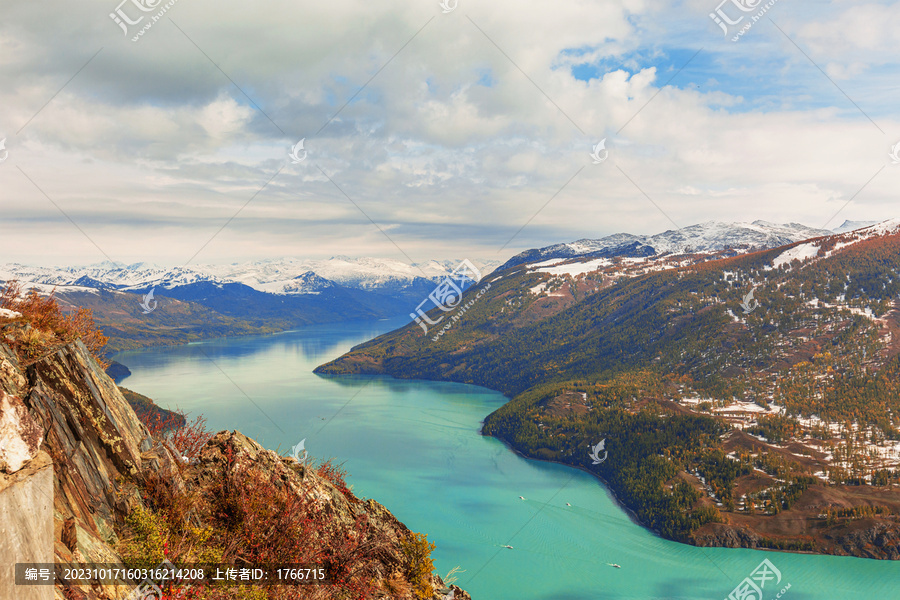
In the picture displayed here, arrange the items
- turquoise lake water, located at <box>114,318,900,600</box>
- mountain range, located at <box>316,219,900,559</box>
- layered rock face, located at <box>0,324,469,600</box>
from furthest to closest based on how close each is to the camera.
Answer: mountain range, located at <box>316,219,900,559</box>, turquoise lake water, located at <box>114,318,900,600</box>, layered rock face, located at <box>0,324,469,600</box>

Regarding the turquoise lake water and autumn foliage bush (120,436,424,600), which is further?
the turquoise lake water

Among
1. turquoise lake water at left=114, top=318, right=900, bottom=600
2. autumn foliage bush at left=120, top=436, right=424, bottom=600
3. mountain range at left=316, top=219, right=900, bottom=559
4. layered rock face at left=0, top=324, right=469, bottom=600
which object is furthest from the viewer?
mountain range at left=316, top=219, right=900, bottom=559

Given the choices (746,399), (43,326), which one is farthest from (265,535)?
(746,399)

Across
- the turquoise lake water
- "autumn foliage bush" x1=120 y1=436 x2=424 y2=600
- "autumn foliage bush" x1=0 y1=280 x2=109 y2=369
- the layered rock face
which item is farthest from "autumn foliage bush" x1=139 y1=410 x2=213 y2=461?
the turquoise lake water

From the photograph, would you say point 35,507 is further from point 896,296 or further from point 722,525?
point 896,296
